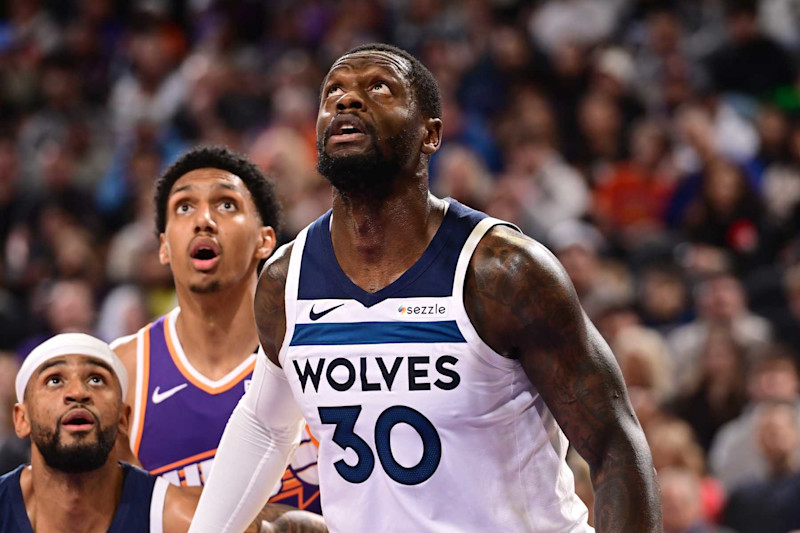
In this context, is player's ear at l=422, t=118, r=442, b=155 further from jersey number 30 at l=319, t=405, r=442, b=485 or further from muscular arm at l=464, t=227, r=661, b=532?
jersey number 30 at l=319, t=405, r=442, b=485

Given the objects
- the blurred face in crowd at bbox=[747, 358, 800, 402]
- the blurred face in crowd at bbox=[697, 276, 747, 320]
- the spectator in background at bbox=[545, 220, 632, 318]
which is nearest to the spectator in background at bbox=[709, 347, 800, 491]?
the blurred face in crowd at bbox=[747, 358, 800, 402]

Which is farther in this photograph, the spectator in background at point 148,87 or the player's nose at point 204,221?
the spectator in background at point 148,87

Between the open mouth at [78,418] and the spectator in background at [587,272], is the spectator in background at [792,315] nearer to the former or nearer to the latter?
the spectator in background at [587,272]

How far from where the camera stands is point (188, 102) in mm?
11000

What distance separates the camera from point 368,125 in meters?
3.07

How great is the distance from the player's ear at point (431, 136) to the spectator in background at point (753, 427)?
13.0ft

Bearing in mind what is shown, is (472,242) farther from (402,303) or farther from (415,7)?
(415,7)

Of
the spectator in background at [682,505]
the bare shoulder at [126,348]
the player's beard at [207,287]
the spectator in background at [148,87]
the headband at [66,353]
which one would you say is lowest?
the spectator in background at [682,505]

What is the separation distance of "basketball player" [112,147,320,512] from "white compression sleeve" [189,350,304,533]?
529mm

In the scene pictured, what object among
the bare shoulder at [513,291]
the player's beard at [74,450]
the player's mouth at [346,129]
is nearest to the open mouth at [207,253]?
the player's beard at [74,450]

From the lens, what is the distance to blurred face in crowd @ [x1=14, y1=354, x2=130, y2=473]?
3.82 m

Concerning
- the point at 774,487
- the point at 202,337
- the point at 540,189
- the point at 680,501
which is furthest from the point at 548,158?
the point at 202,337

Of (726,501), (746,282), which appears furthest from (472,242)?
(746,282)

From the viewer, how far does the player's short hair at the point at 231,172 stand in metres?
4.56
